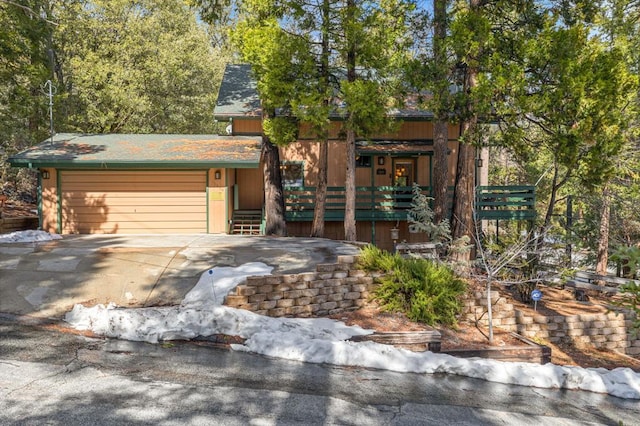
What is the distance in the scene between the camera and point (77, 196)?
46.1 feet

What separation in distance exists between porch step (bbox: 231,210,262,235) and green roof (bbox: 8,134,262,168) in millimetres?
2299

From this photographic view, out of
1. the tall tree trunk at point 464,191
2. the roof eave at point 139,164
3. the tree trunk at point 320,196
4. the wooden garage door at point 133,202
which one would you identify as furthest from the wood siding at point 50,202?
the tall tree trunk at point 464,191

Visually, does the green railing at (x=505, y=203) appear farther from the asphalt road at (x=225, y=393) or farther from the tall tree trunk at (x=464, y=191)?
the asphalt road at (x=225, y=393)

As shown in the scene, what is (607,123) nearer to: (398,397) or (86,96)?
(398,397)

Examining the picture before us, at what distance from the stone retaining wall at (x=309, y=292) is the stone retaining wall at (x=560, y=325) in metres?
2.54

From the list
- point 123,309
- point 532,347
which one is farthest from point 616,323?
point 123,309

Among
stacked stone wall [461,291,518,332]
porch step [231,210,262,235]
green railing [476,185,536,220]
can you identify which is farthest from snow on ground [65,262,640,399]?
green railing [476,185,536,220]

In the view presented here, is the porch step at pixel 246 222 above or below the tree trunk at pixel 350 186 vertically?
below

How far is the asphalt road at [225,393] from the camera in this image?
4.13 m

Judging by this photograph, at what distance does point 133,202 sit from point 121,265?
5.96m

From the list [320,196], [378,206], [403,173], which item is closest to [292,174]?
[320,196]

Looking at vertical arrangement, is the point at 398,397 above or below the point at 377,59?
below

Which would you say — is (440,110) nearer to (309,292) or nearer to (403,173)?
(403,173)

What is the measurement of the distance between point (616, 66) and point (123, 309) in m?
11.5
